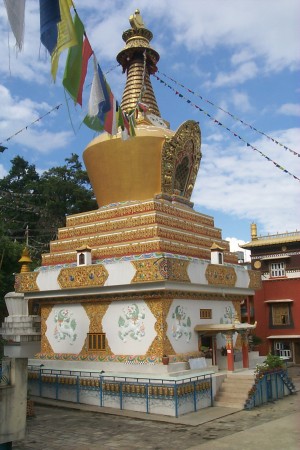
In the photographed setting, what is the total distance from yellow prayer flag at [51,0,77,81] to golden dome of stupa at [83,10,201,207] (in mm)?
12593

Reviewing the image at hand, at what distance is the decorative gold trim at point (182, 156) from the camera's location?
2125cm

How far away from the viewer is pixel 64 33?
8.03m

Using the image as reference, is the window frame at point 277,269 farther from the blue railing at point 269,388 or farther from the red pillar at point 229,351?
the red pillar at point 229,351

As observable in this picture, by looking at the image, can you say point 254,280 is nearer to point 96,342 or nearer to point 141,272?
point 141,272

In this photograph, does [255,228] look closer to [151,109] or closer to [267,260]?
[267,260]

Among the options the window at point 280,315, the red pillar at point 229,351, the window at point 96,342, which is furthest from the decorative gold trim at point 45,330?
the window at point 280,315

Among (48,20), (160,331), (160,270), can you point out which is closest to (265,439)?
(160,331)

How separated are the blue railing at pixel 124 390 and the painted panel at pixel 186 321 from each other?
1539 millimetres

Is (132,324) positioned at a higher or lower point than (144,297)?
lower

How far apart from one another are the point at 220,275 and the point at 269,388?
14.9 feet

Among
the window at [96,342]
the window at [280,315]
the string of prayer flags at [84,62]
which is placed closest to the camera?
the string of prayer flags at [84,62]

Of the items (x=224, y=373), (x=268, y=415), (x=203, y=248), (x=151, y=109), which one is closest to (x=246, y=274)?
(x=203, y=248)

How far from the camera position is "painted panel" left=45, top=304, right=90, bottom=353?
62.0 ft

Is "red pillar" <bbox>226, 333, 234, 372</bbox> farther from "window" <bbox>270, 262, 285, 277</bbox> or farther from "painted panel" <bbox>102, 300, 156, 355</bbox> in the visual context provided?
"window" <bbox>270, 262, 285, 277</bbox>
